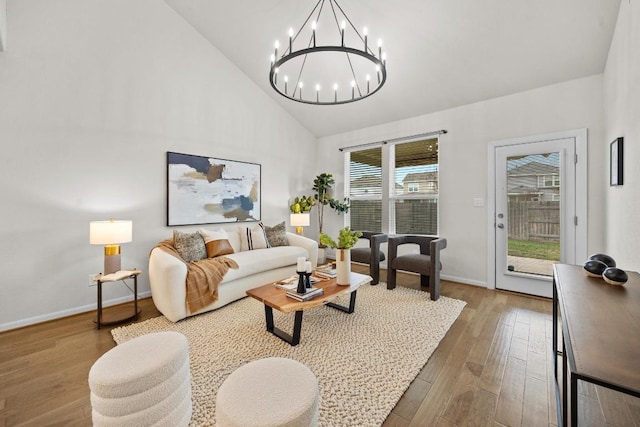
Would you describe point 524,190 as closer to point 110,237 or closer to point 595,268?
point 595,268

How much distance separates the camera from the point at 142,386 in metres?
1.24

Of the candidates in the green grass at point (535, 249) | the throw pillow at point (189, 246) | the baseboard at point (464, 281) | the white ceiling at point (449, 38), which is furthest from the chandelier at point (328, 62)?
the baseboard at point (464, 281)

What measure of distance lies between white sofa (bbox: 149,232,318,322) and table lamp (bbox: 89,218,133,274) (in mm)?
327

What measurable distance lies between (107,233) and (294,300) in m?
2.00

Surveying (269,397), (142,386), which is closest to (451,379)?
(269,397)

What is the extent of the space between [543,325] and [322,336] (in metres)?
2.20

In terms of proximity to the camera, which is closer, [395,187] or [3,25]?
[3,25]

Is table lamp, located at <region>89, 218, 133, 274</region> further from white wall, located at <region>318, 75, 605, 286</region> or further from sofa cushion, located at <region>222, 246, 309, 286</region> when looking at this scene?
white wall, located at <region>318, 75, 605, 286</region>

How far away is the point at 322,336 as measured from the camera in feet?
7.91

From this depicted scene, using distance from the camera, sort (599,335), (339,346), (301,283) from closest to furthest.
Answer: (599,335) → (339,346) → (301,283)

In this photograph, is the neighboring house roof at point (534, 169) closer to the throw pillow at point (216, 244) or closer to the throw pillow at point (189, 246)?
the throw pillow at point (216, 244)

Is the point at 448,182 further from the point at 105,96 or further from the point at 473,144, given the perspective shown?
the point at 105,96

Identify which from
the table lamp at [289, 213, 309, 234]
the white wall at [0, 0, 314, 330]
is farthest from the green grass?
the white wall at [0, 0, 314, 330]

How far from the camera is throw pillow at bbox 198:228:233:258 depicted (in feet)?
11.4
